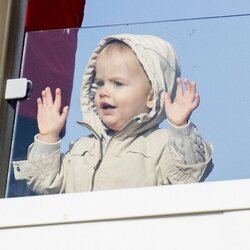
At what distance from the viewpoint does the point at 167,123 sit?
2061 millimetres

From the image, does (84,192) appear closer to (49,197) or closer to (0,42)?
(49,197)

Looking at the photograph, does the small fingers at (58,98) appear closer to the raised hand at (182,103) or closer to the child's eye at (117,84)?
the child's eye at (117,84)

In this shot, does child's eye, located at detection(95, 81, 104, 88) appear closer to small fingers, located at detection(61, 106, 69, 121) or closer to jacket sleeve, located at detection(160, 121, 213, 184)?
small fingers, located at detection(61, 106, 69, 121)

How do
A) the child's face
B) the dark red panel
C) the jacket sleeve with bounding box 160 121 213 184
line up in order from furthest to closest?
the dark red panel → the child's face → the jacket sleeve with bounding box 160 121 213 184

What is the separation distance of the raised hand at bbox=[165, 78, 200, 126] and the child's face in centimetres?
5

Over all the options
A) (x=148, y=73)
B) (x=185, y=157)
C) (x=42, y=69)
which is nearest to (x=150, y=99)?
(x=148, y=73)

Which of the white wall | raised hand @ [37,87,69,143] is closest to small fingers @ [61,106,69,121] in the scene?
raised hand @ [37,87,69,143]

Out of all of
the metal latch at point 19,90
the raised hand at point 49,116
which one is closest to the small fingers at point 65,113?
the raised hand at point 49,116

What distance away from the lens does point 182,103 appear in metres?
2.06

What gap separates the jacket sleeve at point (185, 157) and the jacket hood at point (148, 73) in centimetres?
7

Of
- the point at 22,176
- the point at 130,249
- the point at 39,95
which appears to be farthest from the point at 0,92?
the point at 130,249

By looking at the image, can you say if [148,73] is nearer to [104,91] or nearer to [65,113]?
[104,91]

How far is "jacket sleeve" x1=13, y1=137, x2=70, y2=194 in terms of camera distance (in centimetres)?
207

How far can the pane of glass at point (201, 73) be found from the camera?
1995 millimetres
